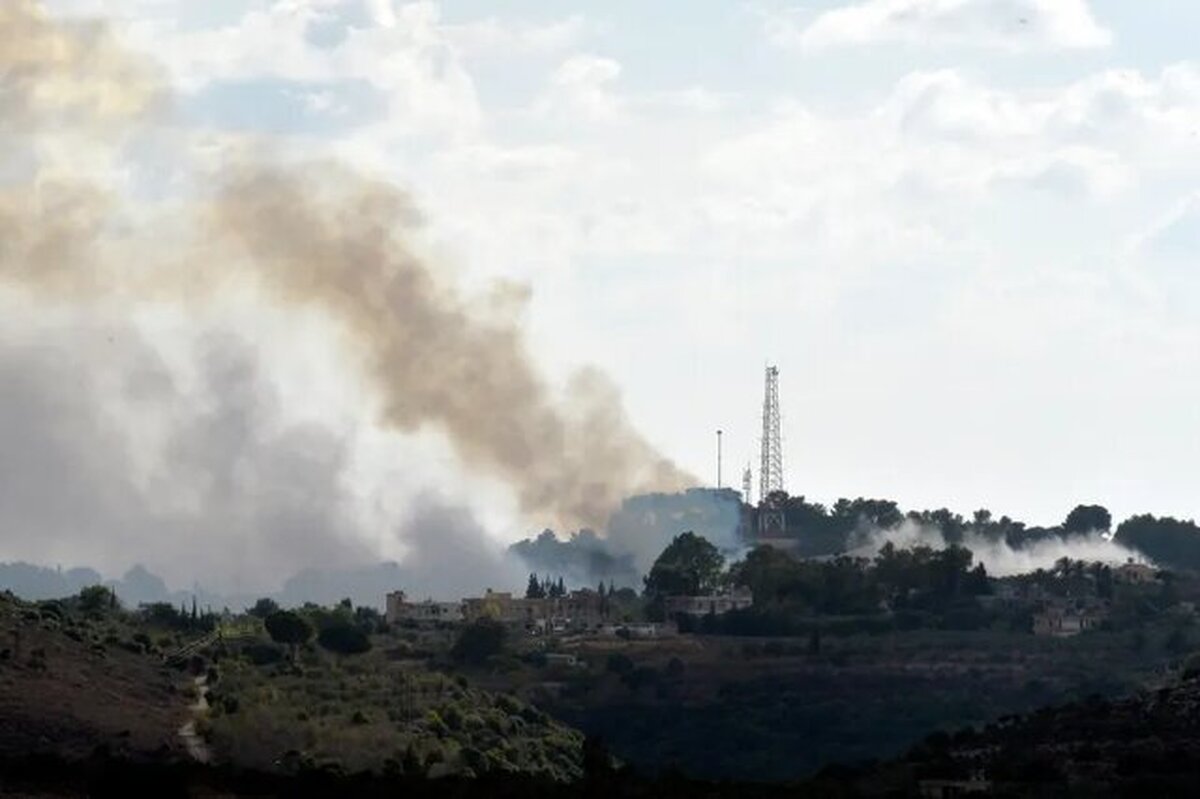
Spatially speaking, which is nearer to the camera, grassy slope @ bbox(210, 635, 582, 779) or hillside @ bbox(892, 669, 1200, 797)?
hillside @ bbox(892, 669, 1200, 797)

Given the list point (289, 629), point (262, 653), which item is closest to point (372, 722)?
point (262, 653)

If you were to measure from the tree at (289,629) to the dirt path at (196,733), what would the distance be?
26653 millimetres

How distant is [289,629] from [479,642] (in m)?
21.2

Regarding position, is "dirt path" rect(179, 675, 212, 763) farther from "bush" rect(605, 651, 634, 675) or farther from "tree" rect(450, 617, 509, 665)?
"bush" rect(605, 651, 634, 675)

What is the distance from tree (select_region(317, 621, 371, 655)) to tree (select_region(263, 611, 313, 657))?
1.56 metres

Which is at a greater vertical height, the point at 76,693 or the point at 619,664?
the point at 619,664

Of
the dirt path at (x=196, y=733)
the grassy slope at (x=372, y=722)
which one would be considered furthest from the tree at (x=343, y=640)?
the dirt path at (x=196, y=733)

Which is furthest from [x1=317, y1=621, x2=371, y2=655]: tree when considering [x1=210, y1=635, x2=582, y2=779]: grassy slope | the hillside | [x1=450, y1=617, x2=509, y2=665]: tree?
the hillside

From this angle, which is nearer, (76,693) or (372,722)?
(76,693)

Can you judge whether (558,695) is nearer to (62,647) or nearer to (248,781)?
(62,647)

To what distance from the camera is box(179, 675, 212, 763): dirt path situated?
105750 mm

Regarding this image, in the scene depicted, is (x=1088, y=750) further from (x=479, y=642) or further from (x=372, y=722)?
(x=479, y=642)

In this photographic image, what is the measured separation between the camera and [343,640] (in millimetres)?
162625

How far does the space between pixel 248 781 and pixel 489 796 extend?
24.0 ft
